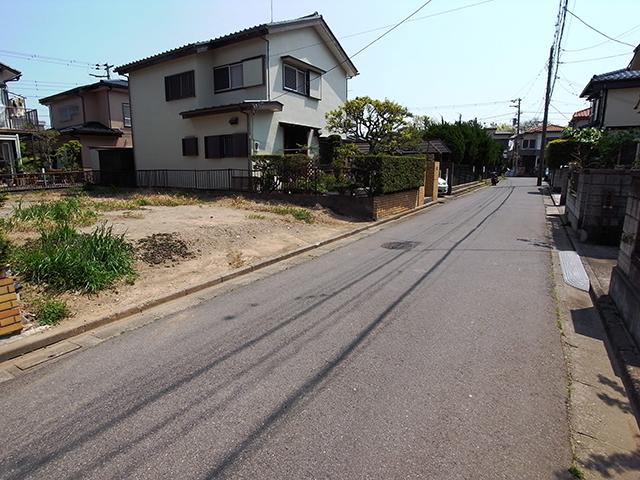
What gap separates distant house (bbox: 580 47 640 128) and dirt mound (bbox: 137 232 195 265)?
90.6 feet

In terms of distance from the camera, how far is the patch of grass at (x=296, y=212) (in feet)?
41.7

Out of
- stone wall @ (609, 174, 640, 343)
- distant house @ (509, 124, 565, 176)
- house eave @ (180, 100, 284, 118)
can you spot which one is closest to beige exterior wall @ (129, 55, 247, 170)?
house eave @ (180, 100, 284, 118)

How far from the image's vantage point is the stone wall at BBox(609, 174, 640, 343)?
15.2 ft

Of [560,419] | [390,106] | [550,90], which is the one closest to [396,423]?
[560,419]

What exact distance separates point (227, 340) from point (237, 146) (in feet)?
47.0

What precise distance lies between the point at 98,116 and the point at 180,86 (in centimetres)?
1282

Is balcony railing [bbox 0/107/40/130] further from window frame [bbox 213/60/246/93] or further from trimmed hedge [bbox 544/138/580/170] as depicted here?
trimmed hedge [bbox 544/138/580/170]

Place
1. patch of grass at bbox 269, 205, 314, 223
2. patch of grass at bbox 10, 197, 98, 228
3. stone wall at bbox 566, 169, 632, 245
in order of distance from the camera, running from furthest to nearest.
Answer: patch of grass at bbox 269, 205, 314, 223 → stone wall at bbox 566, 169, 632, 245 → patch of grass at bbox 10, 197, 98, 228

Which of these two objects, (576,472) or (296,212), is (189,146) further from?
(576,472)

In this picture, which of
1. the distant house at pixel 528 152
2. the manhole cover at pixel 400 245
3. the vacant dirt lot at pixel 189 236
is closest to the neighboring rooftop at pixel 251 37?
the vacant dirt lot at pixel 189 236

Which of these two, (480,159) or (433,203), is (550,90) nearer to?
(480,159)

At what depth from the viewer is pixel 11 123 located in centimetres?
2298

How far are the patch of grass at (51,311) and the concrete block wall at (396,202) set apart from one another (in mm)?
10641

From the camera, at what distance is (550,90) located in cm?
3048
